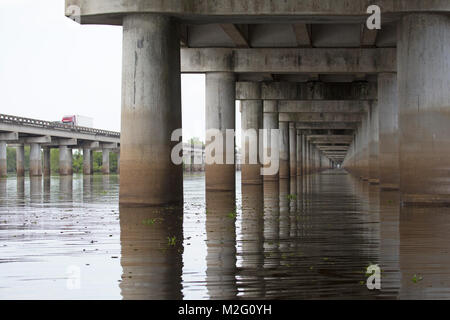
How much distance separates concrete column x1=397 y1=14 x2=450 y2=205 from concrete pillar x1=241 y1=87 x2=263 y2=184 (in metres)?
23.6

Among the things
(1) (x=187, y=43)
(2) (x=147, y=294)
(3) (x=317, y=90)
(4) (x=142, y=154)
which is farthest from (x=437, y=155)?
(3) (x=317, y=90)

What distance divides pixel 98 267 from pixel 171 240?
3.18 meters

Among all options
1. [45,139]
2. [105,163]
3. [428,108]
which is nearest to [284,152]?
[45,139]

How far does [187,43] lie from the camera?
30.8 meters

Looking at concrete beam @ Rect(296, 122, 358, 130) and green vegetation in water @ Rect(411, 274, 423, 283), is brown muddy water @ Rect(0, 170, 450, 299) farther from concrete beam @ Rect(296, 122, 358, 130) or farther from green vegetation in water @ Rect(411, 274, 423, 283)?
concrete beam @ Rect(296, 122, 358, 130)

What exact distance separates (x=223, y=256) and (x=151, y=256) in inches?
42.1

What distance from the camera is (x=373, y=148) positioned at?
48531 mm

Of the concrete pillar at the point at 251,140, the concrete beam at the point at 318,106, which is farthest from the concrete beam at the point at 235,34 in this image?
the concrete beam at the point at 318,106

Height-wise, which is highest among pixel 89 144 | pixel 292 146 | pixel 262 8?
pixel 262 8

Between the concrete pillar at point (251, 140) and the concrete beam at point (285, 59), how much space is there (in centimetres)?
1186

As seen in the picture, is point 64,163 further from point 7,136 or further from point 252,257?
point 252,257

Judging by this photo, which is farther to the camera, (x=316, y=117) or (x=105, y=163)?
(x=105, y=163)

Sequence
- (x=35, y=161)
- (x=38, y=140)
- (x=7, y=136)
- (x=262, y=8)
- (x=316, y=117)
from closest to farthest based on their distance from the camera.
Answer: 1. (x=262, y=8)
2. (x=316, y=117)
3. (x=7, y=136)
4. (x=35, y=161)
5. (x=38, y=140)

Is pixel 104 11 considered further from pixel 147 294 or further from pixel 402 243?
pixel 147 294
